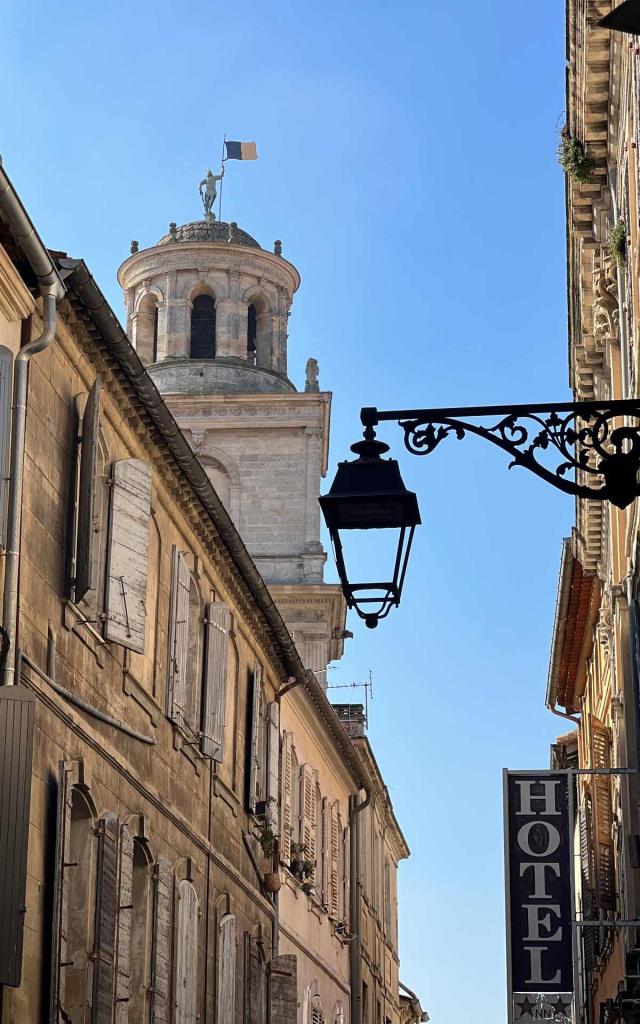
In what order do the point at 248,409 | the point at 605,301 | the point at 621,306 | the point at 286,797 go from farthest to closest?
1. the point at 248,409
2. the point at 286,797
3. the point at 605,301
4. the point at 621,306

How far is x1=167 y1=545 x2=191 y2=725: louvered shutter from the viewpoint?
1786cm

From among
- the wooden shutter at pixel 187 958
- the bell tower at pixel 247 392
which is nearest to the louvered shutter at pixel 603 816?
the wooden shutter at pixel 187 958

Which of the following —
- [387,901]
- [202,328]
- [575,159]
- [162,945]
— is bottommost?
[162,945]

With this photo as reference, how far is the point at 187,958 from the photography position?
18141mm

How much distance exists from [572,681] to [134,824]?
54.9 feet

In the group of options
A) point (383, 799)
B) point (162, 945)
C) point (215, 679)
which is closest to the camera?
point (162, 945)

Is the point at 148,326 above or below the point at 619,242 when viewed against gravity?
above

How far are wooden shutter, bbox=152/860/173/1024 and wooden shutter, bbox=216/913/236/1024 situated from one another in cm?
288

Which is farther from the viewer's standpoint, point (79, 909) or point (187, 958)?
point (187, 958)

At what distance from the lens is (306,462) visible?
45.6 metres

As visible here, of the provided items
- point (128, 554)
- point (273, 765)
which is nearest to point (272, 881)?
point (273, 765)

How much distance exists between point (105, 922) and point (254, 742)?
847 centimetres

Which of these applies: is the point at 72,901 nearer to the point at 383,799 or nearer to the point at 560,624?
the point at 560,624

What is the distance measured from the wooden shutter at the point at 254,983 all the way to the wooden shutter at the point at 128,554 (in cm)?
760
